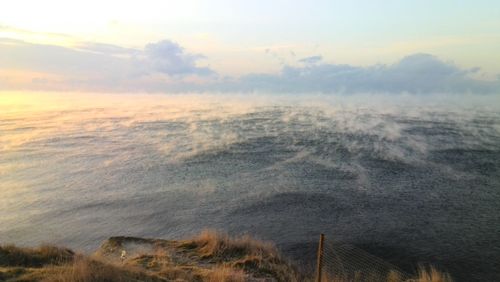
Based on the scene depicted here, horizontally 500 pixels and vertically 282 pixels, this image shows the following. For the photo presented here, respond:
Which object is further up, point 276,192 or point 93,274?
point 93,274

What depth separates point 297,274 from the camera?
17641 mm

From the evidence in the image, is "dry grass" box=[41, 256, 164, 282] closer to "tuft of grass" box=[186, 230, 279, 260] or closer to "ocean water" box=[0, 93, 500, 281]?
"tuft of grass" box=[186, 230, 279, 260]

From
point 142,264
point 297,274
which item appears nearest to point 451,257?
point 297,274

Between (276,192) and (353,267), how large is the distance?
14.5m

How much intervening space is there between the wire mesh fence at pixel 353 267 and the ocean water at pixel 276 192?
1.07 meters

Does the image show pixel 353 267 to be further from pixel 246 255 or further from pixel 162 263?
pixel 162 263

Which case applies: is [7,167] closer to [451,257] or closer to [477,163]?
[451,257]

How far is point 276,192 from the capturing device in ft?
107

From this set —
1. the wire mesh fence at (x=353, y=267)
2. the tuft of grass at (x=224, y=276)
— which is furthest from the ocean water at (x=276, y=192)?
the tuft of grass at (x=224, y=276)

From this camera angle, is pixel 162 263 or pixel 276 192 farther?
pixel 276 192

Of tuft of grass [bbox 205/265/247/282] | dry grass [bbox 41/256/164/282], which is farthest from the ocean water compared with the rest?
dry grass [bbox 41/256/164/282]

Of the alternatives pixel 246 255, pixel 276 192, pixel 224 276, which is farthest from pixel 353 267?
pixel 276 192

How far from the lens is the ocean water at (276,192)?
23516 millimetres

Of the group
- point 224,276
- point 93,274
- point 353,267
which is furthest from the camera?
point 353,267
